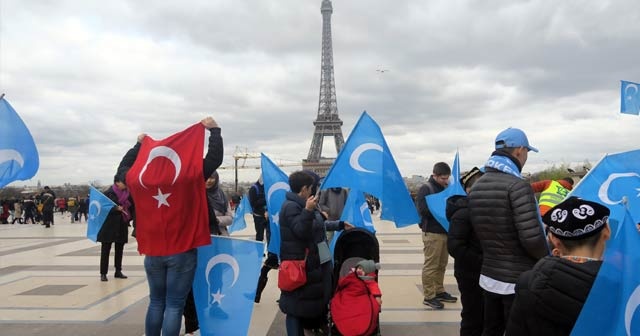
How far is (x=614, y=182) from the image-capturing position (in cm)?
386

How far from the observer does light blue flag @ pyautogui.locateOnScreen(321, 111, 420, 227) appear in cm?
420

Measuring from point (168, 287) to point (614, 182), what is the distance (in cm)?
367

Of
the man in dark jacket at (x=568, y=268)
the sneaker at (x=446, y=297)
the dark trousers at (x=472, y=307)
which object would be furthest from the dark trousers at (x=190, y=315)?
the man in dark jacket at (x=568, y=268)

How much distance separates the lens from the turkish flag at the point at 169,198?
3.35 meters

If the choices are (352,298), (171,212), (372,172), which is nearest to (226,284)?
(171,212)

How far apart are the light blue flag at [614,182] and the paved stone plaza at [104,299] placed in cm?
177

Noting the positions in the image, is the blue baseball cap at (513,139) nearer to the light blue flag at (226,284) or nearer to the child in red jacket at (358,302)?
the child in red jacket at (358,302)

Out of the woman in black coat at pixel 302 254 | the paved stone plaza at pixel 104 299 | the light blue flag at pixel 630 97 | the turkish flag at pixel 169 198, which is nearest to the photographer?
the turkish flag at pixel 169 198

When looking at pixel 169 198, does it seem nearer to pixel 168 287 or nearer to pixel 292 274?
pixel 168 287

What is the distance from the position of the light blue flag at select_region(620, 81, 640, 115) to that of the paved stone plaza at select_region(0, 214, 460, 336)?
3711 millimetres

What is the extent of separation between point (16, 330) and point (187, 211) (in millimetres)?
2667

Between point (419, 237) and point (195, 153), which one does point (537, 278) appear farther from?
point (419, 237)

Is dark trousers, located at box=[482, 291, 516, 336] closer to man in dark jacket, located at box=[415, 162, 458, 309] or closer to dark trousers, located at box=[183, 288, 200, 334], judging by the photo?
man in dark jacket, located at box=[415, 162, 458, 309]

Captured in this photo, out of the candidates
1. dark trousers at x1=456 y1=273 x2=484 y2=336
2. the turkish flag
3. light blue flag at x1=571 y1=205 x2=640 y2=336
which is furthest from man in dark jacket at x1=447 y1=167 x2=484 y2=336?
the turkish flag
